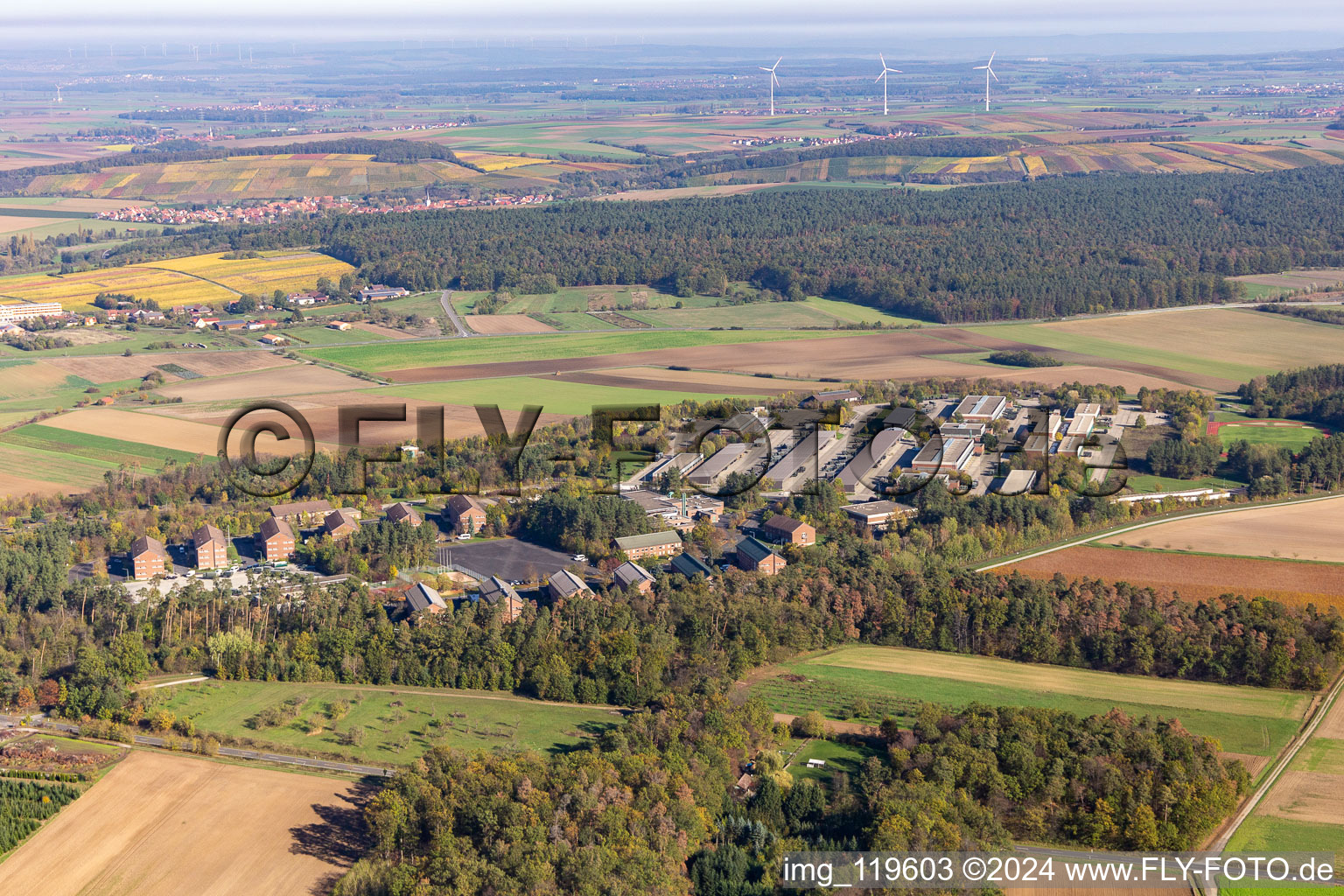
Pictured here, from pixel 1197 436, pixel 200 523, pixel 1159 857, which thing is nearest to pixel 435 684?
pixel 200 523

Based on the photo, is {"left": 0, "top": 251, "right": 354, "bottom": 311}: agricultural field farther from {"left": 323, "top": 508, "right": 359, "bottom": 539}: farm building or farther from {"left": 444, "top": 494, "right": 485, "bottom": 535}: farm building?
{"left": 444, "top": 494, "right": 485, "bottom": 535}: farm building

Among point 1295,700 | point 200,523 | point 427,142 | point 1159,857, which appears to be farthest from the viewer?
point 427,142

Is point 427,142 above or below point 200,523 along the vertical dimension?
above

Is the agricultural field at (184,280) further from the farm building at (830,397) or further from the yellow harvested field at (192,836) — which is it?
the yellow harvested field at (192,836)

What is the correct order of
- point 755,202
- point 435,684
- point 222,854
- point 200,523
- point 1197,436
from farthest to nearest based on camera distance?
point 755,202, point 1197,436, point 200,523, point 435,684, point 222,854

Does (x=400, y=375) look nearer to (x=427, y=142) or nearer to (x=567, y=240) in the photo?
(x=567, y=240)

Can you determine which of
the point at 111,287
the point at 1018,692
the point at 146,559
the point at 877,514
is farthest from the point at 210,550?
the point at 111,287

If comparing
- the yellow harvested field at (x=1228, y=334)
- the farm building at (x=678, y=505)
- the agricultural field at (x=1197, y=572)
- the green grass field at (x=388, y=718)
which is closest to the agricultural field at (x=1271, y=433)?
the yellow harvested field at (x=1228, y=334)
